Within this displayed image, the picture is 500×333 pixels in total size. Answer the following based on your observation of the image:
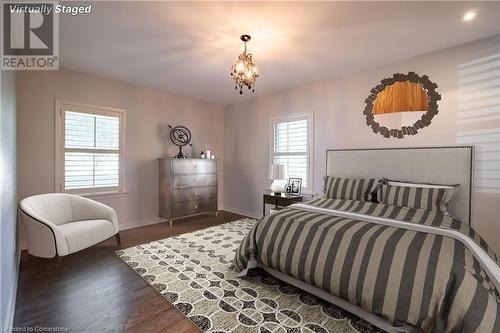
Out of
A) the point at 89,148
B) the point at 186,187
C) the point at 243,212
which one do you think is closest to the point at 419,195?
the point at 243,212

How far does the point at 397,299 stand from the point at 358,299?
0.84 ft

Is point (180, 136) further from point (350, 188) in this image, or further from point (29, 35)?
point (350, 188)

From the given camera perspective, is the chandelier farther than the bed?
Yes

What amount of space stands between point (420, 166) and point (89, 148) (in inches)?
187

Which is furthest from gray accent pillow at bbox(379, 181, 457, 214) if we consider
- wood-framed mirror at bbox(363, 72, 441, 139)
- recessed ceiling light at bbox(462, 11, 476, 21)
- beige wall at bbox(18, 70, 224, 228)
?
beige wall at bbox(18, 70, 224, 228)

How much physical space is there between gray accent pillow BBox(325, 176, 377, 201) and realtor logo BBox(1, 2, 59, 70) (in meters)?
3.57

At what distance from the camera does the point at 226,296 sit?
207cm

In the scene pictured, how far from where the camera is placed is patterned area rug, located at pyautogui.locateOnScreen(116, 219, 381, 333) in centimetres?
173

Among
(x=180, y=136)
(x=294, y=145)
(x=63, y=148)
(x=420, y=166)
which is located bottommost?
(x=420, y=166)

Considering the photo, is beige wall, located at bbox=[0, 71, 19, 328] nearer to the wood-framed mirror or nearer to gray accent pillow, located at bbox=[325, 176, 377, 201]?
gray accent pillow, located at bbox=[325, 176, 377, 201]

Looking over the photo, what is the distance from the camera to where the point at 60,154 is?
11.1 ft

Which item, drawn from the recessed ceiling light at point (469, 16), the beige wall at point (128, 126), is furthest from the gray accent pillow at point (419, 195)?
the beige wall at point (128, 126)

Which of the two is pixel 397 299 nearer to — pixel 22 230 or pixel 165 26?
pixel 165 26

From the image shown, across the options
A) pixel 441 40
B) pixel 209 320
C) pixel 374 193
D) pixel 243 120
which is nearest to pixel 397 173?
pixel 374 193
